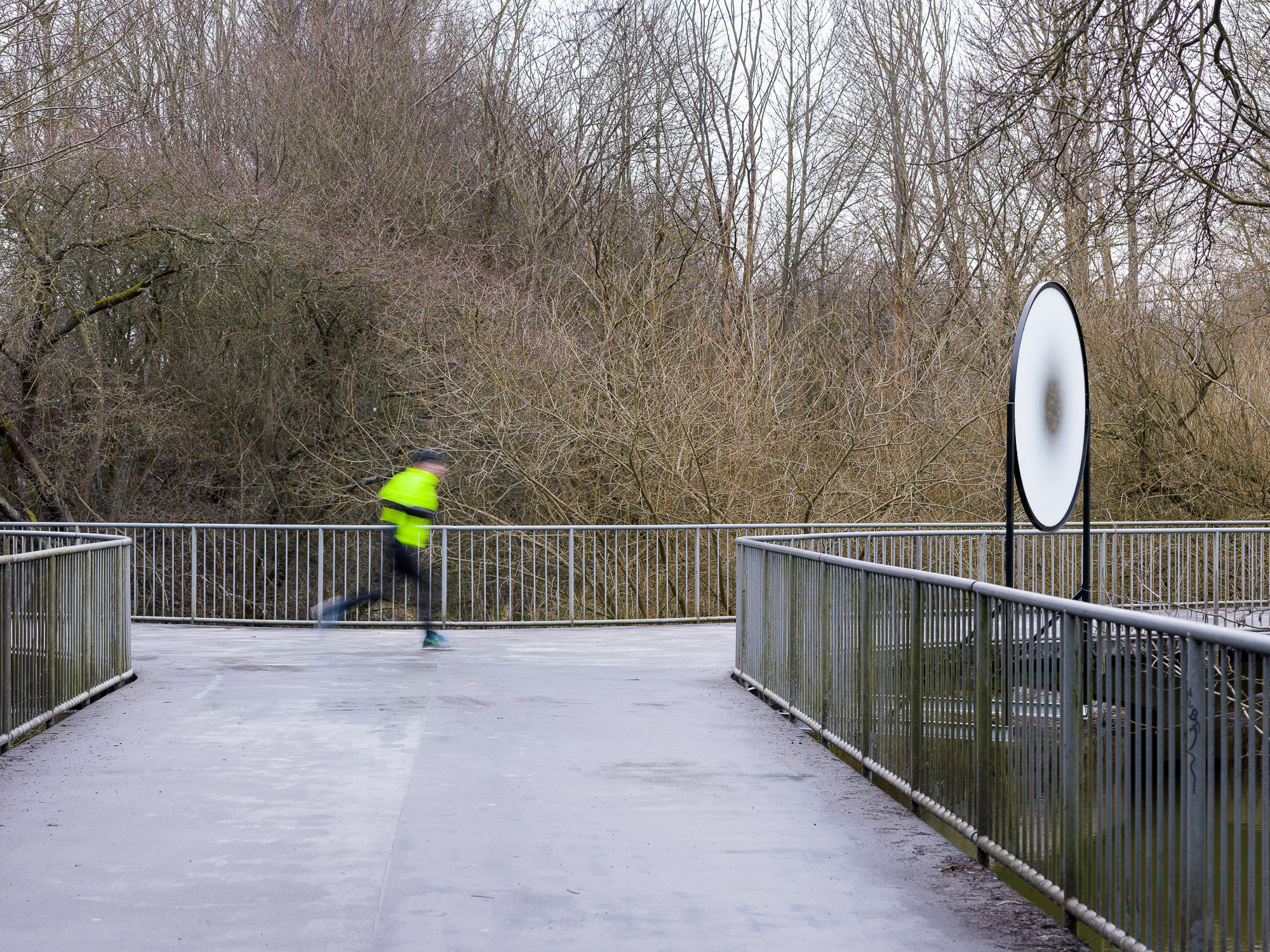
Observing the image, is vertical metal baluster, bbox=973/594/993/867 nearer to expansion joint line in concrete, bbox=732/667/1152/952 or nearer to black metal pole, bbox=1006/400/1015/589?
expansion joint line in concrete, bbox=732/667/1152/952

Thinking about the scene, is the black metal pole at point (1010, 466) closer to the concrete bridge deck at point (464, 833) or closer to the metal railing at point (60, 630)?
the concrete bridge deck at point (464, 833)

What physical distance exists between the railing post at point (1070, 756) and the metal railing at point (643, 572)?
11.0 meters

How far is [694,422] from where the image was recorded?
67.5 feet

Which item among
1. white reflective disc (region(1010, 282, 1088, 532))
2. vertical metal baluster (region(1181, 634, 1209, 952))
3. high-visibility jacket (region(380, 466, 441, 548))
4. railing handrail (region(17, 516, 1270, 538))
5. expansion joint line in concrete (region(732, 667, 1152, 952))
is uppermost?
white reflective disc (region(1010, 282, 1088, 532))

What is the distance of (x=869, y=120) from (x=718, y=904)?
2739 cm

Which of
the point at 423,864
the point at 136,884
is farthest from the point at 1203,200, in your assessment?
the point at 136,884

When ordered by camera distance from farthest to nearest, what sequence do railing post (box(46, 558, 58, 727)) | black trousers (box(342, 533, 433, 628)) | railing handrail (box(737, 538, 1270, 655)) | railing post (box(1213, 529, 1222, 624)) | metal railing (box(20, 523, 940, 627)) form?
railing post (box(1213, 529, 1222, 624)) → metal railing (box(20, 523, 940, 627)) → black trousers (box(342, 533, 433, 628)) → railing post (box(46, 558, 58, 727)) → railing handrail (box(737, 538, 1270, 655))

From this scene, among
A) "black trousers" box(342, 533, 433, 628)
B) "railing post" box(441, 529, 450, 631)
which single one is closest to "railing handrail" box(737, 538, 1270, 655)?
"black trousers" box(342, 533, 433, 628)

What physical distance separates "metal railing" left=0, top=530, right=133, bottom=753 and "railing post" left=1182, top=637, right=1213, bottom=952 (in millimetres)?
6648

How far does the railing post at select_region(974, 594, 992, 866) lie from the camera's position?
5.64 metres

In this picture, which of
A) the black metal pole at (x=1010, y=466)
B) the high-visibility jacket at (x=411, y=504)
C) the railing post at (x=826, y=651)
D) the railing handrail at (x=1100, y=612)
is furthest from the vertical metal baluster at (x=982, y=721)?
the high-visibility jacket at (x=411, y=504)

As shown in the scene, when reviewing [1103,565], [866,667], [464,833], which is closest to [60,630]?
[464,833]

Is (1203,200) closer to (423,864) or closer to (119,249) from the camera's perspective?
(423,864)

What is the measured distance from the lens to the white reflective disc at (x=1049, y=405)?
8820 mm
